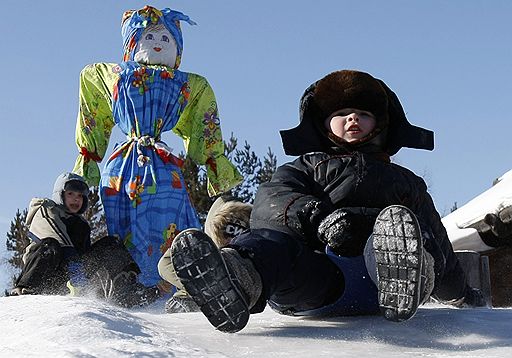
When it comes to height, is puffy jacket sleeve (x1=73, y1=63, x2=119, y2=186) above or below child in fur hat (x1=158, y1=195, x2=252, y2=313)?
above

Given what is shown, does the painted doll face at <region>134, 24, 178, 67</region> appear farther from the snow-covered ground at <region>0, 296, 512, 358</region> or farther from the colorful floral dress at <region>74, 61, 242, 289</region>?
the snow-covered ground at <region>0, 296, 512, 358</region>

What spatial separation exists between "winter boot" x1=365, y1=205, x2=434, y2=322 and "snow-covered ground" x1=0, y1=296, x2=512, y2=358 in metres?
0.09

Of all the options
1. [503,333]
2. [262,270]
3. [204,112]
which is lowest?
[503,333]

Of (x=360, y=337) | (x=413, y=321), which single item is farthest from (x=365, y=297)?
(x=360, y=337)

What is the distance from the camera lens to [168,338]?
1760mm

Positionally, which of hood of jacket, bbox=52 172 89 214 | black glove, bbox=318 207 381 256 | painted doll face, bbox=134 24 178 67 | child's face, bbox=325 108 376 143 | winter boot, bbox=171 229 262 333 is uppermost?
painted doll face, bbox=134 24 178 67

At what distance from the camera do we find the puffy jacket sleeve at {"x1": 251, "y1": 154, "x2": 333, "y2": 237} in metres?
2.27

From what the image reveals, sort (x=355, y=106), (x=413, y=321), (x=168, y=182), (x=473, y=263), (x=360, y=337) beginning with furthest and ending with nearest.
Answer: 1. (x=168, y=182)
2. (x=473, y=263)
3. (x=355, y=106)
4. (x=413, y=321)
5. (x=360, y=337)

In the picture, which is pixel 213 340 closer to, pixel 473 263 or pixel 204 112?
pixel 473 263

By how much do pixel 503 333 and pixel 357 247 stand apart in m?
0.44

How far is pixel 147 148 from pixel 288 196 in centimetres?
297

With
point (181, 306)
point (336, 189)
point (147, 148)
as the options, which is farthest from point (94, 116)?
point (336, 189)

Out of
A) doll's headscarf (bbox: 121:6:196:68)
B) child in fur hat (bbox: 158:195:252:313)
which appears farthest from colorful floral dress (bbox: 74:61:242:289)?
child in fur hat (bbox: 158:195:252:313)

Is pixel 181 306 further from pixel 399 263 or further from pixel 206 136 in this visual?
pixel 399 263
